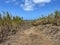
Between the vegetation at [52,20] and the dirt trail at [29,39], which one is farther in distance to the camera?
the vegetation at [52,20]

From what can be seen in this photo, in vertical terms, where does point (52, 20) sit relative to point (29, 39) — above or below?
above

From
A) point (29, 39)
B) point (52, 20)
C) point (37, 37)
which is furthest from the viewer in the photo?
point (52, 20)

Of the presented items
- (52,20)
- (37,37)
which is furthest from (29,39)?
(52,20)

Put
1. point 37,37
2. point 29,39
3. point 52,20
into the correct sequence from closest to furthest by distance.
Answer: point 29,39 < point 37,37 < point 52,20

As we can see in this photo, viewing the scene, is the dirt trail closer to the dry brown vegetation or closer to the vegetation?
the dry brown vegetation

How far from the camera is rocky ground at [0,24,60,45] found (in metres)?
6.84

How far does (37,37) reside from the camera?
286 inches

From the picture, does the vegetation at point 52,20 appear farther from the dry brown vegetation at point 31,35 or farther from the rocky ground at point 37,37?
the rocky ground at point 37,37

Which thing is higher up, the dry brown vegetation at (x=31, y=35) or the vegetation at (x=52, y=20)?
the vegetation at (x=52, y=20)

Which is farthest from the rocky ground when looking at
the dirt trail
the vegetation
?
the vegetation

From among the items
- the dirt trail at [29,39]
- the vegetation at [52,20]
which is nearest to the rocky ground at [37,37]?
the dirt trail at [29,39]

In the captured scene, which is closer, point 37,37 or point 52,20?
point 37,37

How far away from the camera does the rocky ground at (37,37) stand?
22.4ft

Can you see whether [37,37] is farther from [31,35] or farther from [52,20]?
[52,20]
